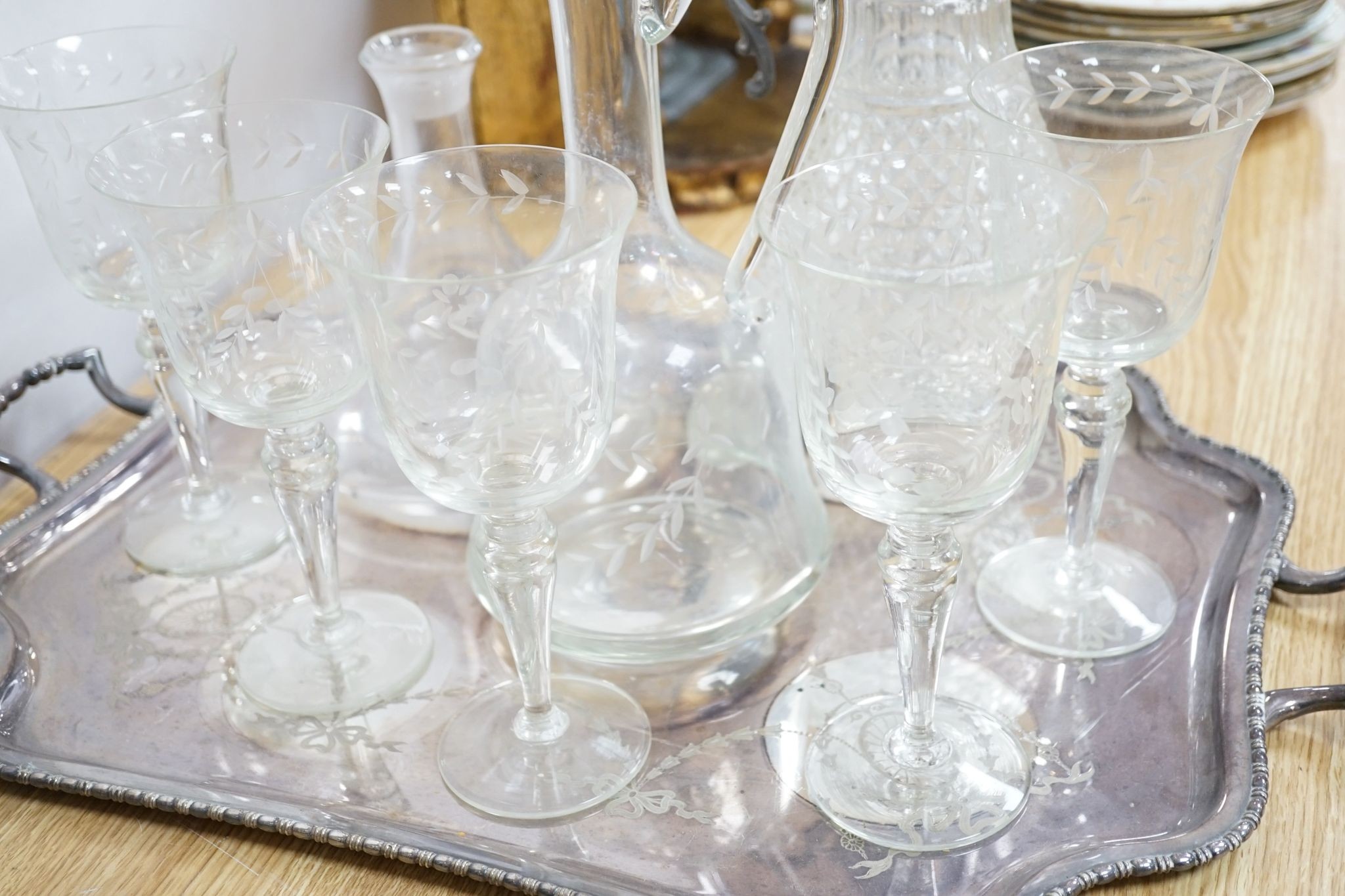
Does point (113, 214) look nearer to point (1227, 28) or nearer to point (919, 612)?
point (919, 612)

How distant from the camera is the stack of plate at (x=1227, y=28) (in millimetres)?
908

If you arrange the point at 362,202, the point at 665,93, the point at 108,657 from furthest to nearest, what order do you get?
1. the point at 665,93
2. the point at 108,657
3. the point at 362,202

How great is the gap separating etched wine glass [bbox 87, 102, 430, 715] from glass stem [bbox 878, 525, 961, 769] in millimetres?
209

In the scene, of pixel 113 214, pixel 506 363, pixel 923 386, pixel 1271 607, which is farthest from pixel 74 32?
pixel 1271 607

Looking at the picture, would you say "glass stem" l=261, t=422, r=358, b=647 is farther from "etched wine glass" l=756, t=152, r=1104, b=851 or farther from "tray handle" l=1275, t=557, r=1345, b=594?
"tray handle" l=1275, t=557, r=1345, b=594

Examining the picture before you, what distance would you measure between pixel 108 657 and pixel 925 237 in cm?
39

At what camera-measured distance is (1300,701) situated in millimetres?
522

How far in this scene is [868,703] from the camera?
1.81 feet

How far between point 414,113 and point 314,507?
0.21 metres

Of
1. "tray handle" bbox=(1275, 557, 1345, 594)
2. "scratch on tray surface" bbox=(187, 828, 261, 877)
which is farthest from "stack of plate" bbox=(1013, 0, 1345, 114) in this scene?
"scratch on tray surface" bbox=(187, 828, 261, 877)

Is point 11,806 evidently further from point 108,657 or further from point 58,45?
point 58,45

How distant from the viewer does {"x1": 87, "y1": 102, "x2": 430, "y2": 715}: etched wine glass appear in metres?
0.50

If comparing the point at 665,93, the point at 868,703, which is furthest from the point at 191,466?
the point at 665,93

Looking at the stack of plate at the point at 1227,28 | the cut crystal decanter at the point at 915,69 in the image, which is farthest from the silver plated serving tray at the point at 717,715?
the stack of plate at the point at 1227,28
